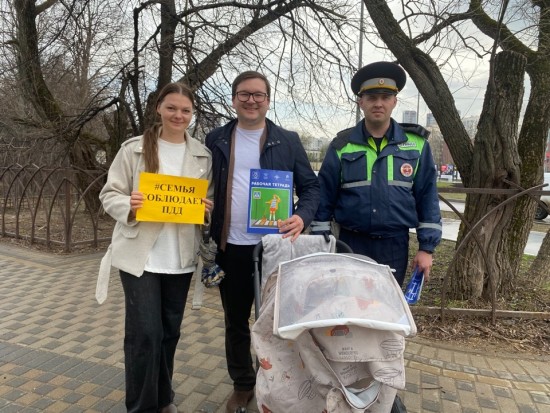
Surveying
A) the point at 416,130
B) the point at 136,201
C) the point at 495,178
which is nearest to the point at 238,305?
the point at 136,201

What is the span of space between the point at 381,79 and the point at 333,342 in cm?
165

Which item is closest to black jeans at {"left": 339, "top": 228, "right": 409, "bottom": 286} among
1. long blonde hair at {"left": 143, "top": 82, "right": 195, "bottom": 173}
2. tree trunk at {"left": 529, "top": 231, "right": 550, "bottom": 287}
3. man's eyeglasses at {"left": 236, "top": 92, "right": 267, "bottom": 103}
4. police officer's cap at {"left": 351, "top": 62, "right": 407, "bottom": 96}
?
police officer's cap at {"left": 351, "top": 62, "right": 407, "bottom": 96}

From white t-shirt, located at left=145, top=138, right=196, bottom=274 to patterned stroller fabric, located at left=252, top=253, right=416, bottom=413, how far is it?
817 millimetres

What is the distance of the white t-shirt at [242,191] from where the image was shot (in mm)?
2627

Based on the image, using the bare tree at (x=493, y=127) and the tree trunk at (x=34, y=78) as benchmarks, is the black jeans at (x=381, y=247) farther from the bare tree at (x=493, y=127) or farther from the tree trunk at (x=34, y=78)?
the tree trunk at (x=34, y=78)

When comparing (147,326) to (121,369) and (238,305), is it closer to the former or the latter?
(238,305)

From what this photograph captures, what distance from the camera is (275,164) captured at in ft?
8.68

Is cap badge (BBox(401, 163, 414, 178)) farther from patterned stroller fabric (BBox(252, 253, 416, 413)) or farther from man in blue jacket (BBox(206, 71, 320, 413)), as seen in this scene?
patterned stroller fabric (BBox(252, 253, 416, 413))

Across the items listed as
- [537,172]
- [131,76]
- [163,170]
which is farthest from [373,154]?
[131,76]

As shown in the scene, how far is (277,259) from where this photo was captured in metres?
2.46

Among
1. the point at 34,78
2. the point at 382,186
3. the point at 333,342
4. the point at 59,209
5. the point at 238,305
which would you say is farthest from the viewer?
the point at 59,209

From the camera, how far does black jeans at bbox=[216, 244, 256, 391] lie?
2.69 m

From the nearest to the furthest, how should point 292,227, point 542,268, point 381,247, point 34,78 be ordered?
1. point 292,227
2. point 381,247
3. point 542,268
4. point 34,78

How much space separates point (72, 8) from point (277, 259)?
7343mm
